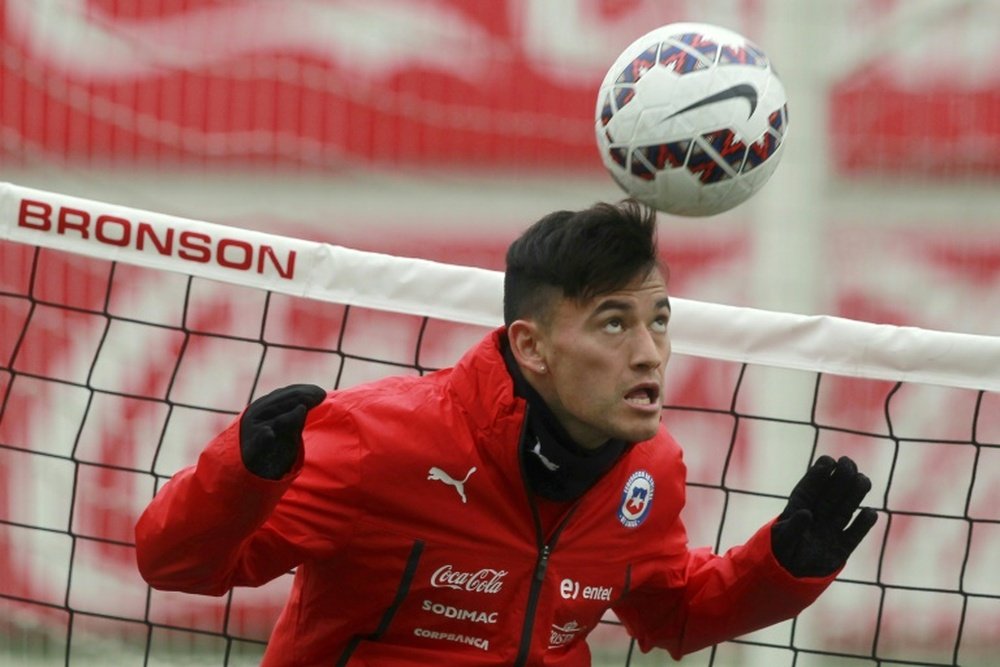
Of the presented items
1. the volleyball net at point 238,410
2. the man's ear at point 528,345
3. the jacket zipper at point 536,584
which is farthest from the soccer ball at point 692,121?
the volleyball net at point 238,410

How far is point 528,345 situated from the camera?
3211 millimetres

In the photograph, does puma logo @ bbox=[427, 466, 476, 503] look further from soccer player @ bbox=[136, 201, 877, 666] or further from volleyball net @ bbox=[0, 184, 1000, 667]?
volleyball net @ bbox=[0, 184, 1000, 667]

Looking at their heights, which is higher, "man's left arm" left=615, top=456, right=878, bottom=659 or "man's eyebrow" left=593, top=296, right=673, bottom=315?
"man's eyebrow" left=593, top=296, right=673, bottom=315

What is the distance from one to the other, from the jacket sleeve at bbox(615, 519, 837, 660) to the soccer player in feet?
0.13

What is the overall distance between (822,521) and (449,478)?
73cm

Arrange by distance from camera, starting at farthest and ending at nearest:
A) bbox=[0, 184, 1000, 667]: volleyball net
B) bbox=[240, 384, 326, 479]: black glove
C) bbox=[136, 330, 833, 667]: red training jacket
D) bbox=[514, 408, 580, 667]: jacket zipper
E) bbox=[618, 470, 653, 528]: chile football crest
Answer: bbox=[0, 184, 1000, 667]: volleyball net, bbox=[618, 470, 653, 528]: chile football crest, bbox=[514, 408, 580, 667]: jacket zipper, bbox=[136, 330, 833, 667]: red training jacket, bbox=[240, 384, 326, 479]: black glove

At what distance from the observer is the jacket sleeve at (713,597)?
3340mm

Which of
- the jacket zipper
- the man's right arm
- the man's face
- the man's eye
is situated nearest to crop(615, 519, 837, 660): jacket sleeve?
the jacket zipper

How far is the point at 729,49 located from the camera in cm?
320

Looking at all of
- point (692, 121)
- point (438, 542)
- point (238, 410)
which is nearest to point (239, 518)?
point (438, 542)

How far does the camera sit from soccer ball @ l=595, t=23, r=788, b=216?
10.2ft

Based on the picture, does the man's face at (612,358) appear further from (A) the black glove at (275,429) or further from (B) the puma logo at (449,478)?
(A) the black glove at (275,429)

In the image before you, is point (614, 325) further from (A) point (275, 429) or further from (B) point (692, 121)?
(A) point (275, 429)

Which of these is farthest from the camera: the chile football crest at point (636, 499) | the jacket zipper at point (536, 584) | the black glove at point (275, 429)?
the chile football crest at point (636, 499)
